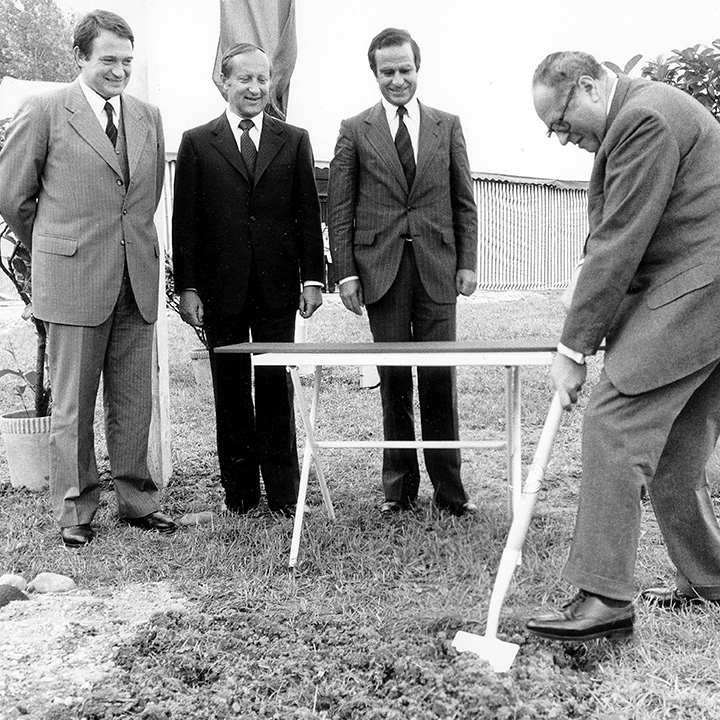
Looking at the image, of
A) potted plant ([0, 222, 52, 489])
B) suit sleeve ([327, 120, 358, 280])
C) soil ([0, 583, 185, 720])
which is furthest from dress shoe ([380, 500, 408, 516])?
potted plant ([0, 222, 52, 489])

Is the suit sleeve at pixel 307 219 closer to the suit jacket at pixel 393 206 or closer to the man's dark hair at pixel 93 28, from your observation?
the suit jacket at pixel 393 206

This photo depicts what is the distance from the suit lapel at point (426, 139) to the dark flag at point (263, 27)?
1335 millimetres

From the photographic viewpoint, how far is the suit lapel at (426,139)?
4.41 metres

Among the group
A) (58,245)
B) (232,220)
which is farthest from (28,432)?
(232,220)

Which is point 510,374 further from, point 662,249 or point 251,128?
point 251,128

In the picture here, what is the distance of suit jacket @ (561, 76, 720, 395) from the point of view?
8.86ft

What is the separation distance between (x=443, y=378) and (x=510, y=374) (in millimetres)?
616

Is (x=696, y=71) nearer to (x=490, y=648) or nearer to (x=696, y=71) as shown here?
(x=696, y=71)

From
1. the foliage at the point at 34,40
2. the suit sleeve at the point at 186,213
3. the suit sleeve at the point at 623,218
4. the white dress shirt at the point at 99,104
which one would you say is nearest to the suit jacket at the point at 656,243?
the suit sleeve at the point at 623,218

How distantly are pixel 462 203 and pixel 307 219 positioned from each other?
0.74 meters

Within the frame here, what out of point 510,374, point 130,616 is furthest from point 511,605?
point 130,616

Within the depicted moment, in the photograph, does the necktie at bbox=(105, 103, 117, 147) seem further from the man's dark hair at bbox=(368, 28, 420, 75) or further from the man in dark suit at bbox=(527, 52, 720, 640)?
the man in dark suit at bbox=(527, 52, 720, 640)

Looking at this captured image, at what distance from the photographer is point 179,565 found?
3.86 metres

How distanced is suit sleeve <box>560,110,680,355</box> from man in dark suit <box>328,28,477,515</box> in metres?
1.60
